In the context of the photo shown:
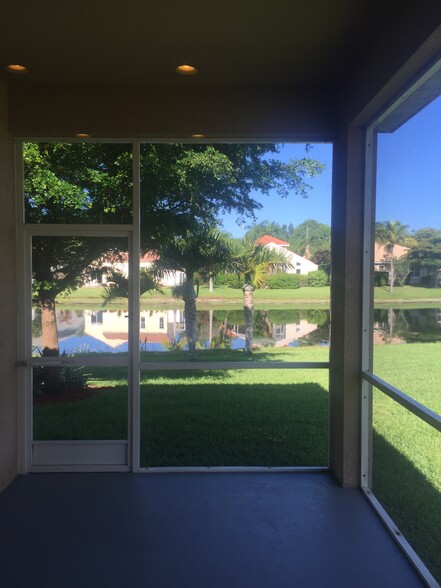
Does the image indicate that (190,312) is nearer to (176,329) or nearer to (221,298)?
(176,329)

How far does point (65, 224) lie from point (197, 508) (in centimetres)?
246

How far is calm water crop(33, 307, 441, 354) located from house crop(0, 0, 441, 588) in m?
0.14

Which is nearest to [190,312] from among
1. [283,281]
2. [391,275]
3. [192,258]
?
[192,258]

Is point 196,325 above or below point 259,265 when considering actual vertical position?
below

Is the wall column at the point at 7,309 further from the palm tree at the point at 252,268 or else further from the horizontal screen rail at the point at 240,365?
the palm tree at the point at 252,268

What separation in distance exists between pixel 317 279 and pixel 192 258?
1077 millimetres

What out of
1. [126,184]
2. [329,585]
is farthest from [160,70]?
[329,585]

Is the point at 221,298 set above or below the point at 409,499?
above

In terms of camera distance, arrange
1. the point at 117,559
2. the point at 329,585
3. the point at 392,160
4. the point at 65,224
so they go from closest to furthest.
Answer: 1. the point at 329,585
2. the point at 117,559
3. the point at 392,160
4. the point at 65,224

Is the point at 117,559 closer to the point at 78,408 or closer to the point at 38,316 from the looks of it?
the point at 78,408

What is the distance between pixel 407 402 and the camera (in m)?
2.79

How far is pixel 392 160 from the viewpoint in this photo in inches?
126

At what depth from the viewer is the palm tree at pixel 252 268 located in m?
4.18

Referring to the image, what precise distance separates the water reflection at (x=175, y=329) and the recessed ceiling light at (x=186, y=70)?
1.86 metres
